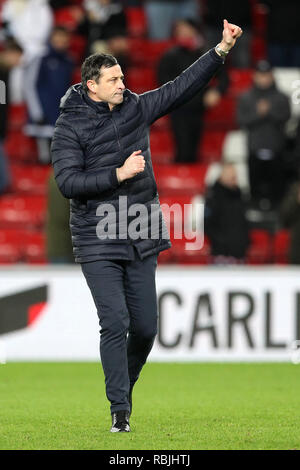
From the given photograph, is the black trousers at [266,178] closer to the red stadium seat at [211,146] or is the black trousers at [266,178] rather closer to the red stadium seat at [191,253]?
the red stadium seat at [191,253]

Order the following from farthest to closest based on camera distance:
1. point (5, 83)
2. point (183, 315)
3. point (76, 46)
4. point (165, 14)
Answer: point (76, 46), point (165, 14), point (5, 83), point (183, 315)

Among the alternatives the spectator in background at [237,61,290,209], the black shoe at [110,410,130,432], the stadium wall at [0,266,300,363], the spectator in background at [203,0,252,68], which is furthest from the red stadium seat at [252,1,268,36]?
the black shoe at [110,410,130,432]

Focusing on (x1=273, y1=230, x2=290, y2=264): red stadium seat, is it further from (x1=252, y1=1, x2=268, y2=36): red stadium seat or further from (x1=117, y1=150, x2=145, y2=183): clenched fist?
A: (x1=117, y1=150, x2=145, y2=183): clenched fist

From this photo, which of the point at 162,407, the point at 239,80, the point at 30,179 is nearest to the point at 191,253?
the point at 30,179

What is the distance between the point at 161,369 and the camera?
397 inches

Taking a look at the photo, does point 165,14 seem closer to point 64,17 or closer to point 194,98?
point 64,17

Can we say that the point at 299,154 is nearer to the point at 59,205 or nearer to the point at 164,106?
the point at 59,205

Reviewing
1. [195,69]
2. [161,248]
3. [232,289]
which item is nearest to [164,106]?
[195,69]

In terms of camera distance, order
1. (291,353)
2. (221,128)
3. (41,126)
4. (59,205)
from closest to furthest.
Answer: (291,353), (59,205), (41,126), (221,128)

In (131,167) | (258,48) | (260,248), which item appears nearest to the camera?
(131,167)

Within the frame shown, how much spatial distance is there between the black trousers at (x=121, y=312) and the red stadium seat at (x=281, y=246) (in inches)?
258

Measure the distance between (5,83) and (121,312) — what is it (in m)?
8.23

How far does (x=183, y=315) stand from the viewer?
1053 cm

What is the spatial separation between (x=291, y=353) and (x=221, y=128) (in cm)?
539
